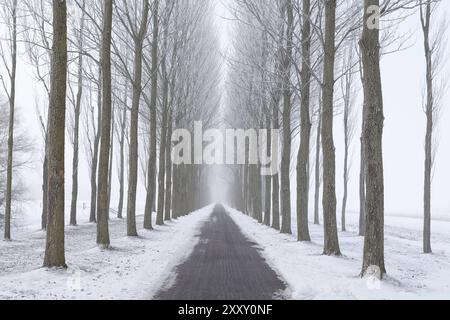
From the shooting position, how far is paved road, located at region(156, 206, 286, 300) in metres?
7.00

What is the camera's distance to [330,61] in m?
12.4

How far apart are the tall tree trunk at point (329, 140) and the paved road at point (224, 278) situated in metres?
2.03

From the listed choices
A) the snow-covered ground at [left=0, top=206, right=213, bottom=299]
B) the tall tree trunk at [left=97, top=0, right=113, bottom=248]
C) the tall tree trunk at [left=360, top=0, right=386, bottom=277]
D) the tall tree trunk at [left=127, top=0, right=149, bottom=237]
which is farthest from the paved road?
the tall tree trunk at [left=127, top=0, right=149, bottom=237]

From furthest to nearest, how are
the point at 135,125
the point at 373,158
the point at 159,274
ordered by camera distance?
the point at 135,125 < the point at 159,274 < the point at 373,158

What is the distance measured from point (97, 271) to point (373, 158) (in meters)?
5.68

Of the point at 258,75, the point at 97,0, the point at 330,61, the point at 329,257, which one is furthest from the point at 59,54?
the point at 258,75

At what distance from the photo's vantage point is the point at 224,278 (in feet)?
28.0

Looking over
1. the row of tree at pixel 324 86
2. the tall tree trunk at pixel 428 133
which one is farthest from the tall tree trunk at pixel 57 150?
the tall tree trunk at pixel 428 133

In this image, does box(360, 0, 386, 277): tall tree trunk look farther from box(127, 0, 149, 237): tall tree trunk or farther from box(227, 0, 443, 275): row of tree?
box(127, 0, 149, 237): tall tree trunk

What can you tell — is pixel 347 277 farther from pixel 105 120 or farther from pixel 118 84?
pixel 118 84

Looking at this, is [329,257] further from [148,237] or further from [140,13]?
[140,13]

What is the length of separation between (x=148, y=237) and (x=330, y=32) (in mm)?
9467

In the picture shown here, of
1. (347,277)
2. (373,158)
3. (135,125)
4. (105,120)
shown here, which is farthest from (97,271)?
(135,125)

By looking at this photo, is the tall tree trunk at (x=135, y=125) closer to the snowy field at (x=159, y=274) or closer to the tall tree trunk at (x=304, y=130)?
the snowy field at (x=159, y=274)
